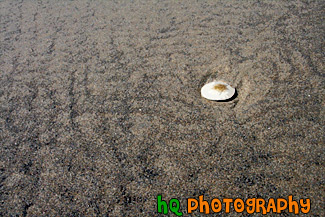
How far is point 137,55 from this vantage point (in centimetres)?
282

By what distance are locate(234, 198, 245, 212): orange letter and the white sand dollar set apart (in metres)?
0.89

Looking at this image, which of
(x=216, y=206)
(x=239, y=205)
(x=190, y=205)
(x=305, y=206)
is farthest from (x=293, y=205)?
(x=190, y=205)

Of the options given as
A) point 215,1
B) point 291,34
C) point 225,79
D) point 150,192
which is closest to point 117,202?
point 150,192

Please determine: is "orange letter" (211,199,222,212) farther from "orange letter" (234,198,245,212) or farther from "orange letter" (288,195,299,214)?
"orange letter" (288,195,299,214)

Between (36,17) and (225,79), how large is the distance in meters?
3.21

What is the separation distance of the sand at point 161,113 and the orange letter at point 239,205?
38mm

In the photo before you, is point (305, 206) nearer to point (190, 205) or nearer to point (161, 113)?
point (190, 205)

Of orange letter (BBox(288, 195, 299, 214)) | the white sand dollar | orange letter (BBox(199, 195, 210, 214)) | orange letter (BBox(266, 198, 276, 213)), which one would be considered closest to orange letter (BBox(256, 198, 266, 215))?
orange letter (BBox(266, 198, 276, 213))

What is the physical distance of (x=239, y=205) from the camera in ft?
4.72

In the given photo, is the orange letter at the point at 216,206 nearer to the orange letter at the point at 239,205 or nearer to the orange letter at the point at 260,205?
the orange letter at the point at 239,205

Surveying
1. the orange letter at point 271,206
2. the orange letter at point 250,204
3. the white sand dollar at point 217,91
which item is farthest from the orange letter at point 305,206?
the white sand dollar at point 217,91

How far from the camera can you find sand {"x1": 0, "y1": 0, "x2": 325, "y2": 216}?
1553 millimetres

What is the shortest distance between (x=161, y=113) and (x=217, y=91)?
511 mm

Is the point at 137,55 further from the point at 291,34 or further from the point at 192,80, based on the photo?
the point at 291,34
